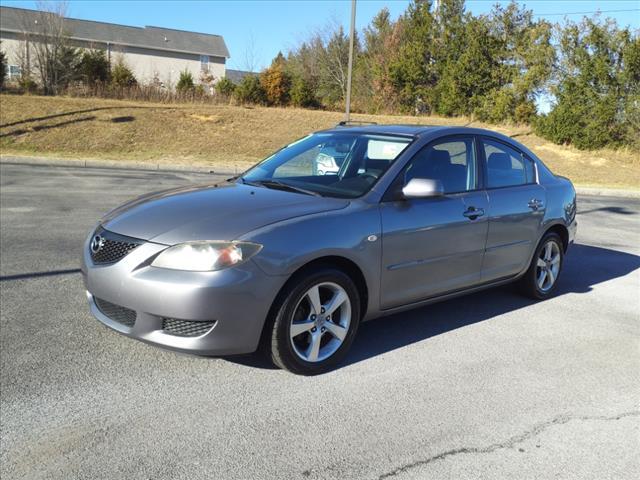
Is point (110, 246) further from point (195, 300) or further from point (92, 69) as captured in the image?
point (92, 69)

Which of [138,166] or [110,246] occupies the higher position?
[110,246]

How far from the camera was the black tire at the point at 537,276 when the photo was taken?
564 centimetres

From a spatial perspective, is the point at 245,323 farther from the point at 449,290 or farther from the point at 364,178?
the point at 449,290

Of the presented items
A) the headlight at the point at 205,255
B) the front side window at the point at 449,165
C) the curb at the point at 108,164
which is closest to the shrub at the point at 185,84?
the curb at the point at 108,164

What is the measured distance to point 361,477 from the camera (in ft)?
9.18

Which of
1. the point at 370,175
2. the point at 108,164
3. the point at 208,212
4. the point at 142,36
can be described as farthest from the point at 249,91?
the point at 208,212

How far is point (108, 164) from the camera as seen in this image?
55.9 feet

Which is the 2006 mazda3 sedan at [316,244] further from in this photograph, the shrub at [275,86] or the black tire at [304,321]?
the shrub at [275,86]

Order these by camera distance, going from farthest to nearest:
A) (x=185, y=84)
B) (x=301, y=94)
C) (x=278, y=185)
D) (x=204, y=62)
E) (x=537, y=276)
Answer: (x=204, y=62) → (x=301, y=94) → (x=185, y=84) → (x=537, y=276) → (x=278, y=185)

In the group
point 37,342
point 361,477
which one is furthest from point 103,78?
point 361,477

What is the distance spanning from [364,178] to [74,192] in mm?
8311

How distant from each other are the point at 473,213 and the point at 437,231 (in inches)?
20.2

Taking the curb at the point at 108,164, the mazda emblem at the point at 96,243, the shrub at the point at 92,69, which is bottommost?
the curb at the point at 108,164

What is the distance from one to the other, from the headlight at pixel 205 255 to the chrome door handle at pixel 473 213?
6.45 ft
